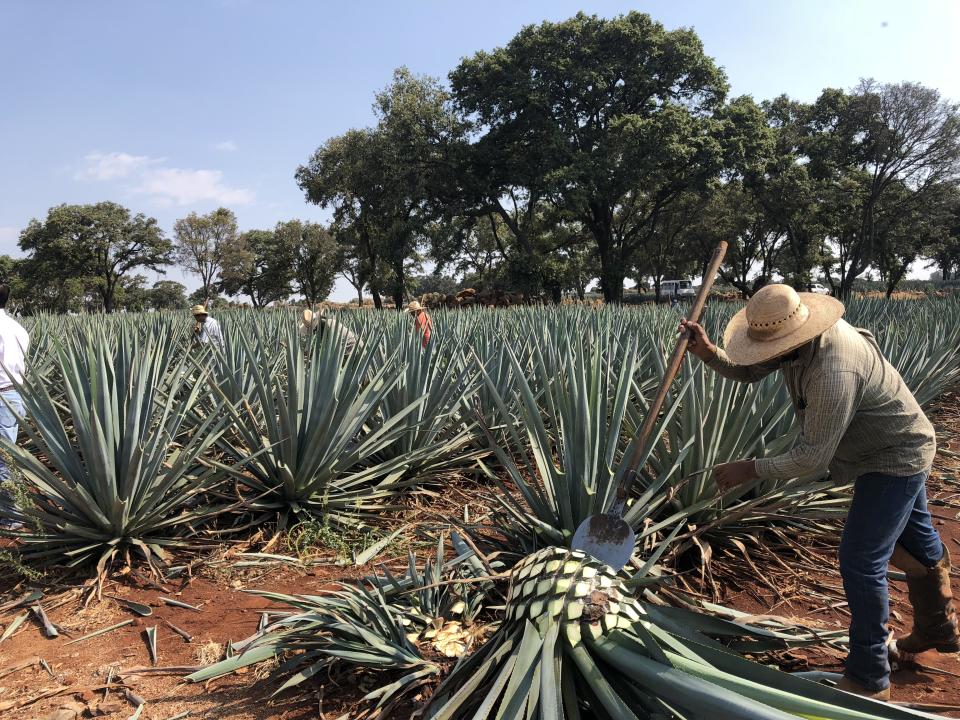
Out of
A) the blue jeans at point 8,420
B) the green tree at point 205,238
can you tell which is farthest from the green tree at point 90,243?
the blue jeans at point 8,420

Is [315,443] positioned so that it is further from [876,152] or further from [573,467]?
[876,152]

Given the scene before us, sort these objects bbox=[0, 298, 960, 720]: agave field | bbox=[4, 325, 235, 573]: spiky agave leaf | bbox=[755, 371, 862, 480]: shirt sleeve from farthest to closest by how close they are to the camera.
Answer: bbox=[4, 325, 235, 573]: spiky agave leaf < bbox=[755, 371, 862, 480]: shirt sleeve < bbox=[0, 298, 960, 720]: agave field

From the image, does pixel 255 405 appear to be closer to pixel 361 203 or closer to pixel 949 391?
pixel 949 391

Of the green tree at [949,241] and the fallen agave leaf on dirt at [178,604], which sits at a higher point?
the green tree at [949,241]

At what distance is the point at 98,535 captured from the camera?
3025 mm

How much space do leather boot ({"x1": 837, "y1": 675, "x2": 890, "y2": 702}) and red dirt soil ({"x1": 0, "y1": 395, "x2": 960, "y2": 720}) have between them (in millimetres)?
199

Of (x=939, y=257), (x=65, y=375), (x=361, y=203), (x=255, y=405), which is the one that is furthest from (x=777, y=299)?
(x=939, y=257)

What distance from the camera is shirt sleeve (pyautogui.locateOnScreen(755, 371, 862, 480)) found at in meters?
1.83

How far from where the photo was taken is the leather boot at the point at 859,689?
188cm

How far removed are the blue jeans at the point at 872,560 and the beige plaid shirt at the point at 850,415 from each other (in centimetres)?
6

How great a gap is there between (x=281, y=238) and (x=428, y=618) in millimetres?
44285

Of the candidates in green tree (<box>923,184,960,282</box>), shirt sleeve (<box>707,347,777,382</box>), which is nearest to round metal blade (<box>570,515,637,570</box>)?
shirt sleeve (<box>707,347,777,382</box>)

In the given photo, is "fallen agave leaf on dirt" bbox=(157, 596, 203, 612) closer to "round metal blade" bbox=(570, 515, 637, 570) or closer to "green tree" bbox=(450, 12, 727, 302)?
"round metal blade" bbox=(570, 515, 637, 570)

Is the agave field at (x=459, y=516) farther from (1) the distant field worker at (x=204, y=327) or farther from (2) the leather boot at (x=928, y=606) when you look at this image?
(1) the distant field worker at (x=204, y=327)
